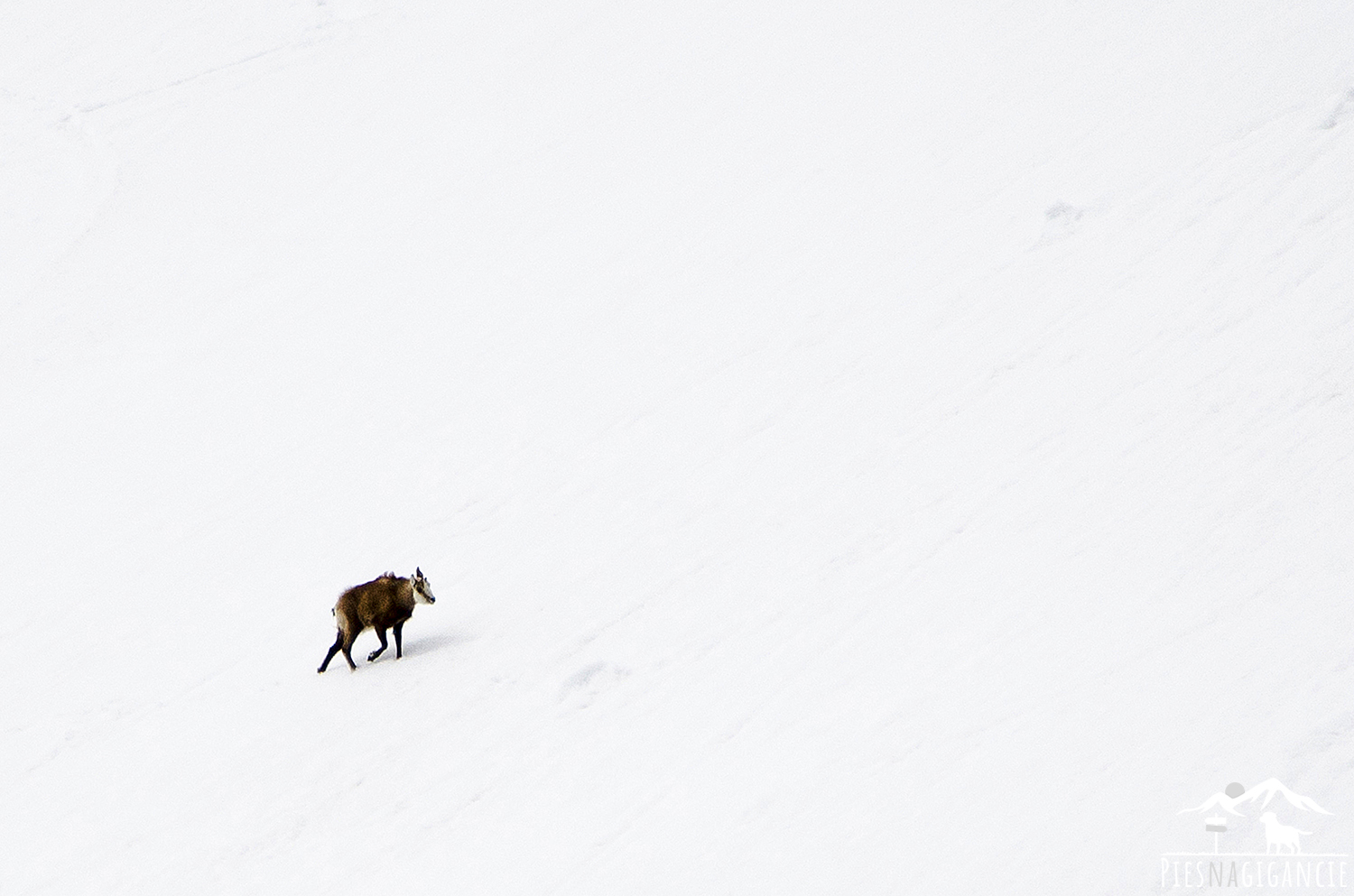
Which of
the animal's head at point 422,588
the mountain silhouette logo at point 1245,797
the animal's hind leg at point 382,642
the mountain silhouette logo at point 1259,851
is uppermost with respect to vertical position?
the animal's head at point 422,588

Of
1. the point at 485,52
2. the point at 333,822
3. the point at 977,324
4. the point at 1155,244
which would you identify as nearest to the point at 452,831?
the point at 333,822

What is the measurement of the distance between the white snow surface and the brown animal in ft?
1.78

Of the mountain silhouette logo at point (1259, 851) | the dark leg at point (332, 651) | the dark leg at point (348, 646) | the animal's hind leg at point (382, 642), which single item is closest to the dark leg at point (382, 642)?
the animal's hind leg at point (382, 642)

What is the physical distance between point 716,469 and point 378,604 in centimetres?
463

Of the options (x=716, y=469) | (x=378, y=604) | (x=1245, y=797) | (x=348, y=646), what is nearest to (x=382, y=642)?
(x=348, y=646)

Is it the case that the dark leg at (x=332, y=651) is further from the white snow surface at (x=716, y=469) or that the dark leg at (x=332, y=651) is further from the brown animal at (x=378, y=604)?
the white snow surface at (x=716, y=469)

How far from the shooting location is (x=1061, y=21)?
22844 mm

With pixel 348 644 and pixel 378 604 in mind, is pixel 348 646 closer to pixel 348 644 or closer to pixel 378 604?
pixel 348 644

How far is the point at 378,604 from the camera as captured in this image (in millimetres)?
9992

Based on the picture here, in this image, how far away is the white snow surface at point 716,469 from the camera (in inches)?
319

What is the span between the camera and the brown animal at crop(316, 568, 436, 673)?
995 centimetres

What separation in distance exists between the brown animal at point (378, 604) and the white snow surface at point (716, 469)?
0.54m

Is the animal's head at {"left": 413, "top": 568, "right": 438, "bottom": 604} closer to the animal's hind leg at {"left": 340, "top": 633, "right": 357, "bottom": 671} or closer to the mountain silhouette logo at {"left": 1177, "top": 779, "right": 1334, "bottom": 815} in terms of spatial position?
the animal's hind leg at {"left": 340, "top": 633, "right": 357, "bottom": 671}

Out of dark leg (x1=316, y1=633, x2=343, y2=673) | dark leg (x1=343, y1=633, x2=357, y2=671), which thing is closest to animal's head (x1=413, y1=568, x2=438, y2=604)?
dark leg (x1=343, y1=633, x2=357, y2=671)
